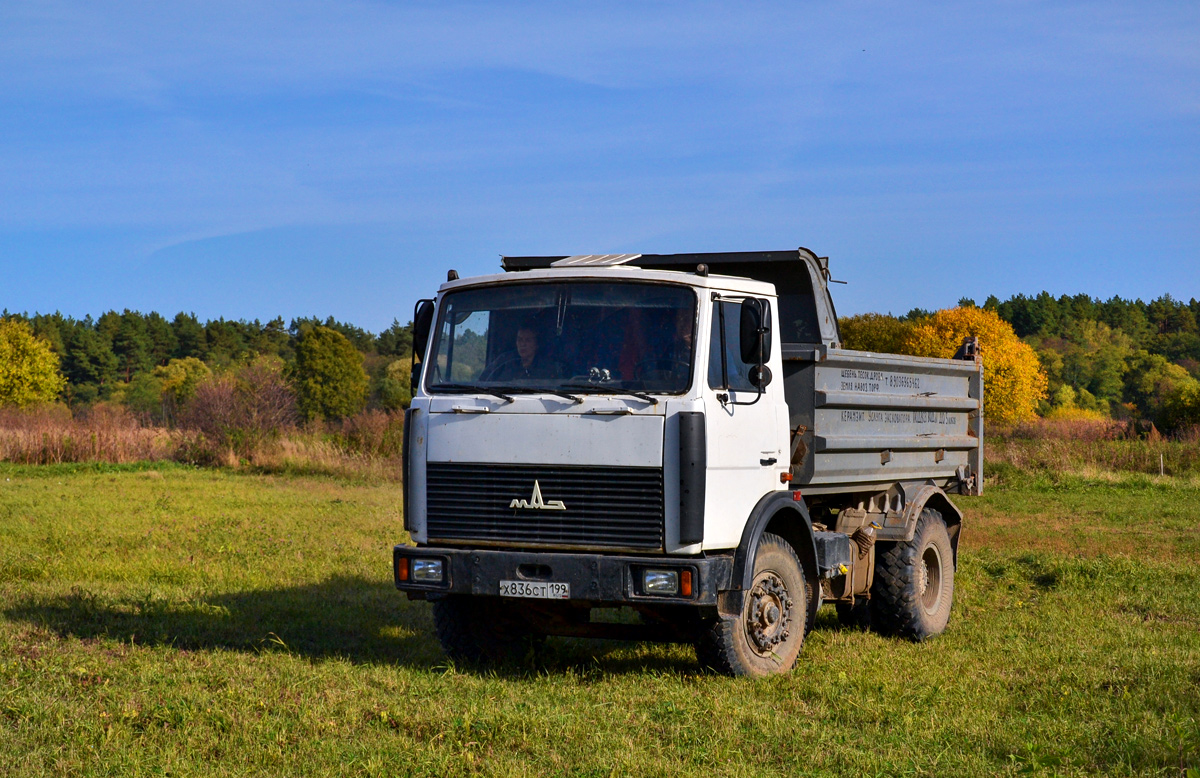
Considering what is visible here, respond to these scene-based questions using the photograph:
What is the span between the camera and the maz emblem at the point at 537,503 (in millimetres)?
6918

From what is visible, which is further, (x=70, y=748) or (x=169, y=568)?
(x=169, y=568)

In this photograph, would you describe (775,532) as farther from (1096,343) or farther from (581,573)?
(1096,343)

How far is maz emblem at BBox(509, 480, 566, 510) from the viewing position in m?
6.92

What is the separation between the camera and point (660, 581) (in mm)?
6730

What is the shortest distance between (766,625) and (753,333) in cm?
200

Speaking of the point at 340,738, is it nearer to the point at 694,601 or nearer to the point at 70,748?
the point at 70,748

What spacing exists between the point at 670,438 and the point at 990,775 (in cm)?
256

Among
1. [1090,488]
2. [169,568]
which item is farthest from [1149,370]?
[169,568]

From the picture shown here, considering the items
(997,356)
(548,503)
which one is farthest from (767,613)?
(997,356)

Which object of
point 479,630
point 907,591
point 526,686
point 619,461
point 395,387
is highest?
point 395,387

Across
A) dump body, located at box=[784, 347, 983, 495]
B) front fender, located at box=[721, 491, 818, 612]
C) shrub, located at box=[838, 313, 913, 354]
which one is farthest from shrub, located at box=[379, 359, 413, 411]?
front fender, located at box=[721, 491, 818, 612]

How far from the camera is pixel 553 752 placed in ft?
18.2

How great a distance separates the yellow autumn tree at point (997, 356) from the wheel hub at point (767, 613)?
72323 mm

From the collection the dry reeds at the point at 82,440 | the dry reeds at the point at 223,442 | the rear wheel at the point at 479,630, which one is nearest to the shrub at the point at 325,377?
the dry reeds at the point at 223,442
